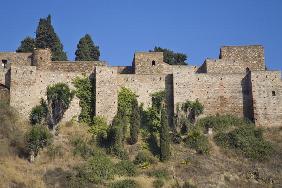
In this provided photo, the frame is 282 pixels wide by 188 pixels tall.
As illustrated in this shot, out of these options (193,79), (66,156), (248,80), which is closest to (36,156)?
(66,156)

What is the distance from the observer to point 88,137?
36375mm

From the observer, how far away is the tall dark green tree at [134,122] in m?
36.2

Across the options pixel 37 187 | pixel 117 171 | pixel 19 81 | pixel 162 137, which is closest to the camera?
pixel 37 187

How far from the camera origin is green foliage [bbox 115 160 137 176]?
3322 centimetres

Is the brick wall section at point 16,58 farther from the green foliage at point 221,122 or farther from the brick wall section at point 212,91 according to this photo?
the green foliage at point 221,122

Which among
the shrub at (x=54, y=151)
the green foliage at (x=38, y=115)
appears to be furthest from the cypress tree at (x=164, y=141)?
the green foliage at (x=38, y=115)

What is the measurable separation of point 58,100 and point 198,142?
27.6 feet

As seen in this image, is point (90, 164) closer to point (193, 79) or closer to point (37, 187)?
point (37, 187)

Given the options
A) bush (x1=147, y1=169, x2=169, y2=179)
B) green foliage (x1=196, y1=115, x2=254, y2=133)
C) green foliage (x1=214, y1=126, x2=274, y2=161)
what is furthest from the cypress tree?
green foliage (x1=214, y1=126, x2=274, y2=161)

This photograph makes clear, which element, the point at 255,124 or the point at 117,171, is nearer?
the point at 117,171

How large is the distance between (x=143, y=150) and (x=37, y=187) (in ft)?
23.4

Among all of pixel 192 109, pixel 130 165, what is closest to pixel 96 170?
pixel 130 165

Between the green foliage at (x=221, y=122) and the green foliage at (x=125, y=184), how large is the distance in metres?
7.52

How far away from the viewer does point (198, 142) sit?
119 ft
